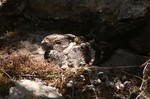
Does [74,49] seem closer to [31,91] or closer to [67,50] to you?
[67,50]

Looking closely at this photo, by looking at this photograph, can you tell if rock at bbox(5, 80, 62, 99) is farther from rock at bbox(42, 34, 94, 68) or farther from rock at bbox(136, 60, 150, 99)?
rock at bbox(136, 60, 150, 99)

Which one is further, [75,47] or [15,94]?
[75,47]

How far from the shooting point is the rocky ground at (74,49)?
166 inches

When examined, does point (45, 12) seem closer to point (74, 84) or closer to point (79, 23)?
point (79, 23)

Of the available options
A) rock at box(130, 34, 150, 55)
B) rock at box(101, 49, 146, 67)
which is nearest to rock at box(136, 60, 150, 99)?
rock at box(101, 49, 146, 67)

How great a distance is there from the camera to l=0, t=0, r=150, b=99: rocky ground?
13.8 feet

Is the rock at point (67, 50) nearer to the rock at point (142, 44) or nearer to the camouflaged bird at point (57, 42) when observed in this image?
the camouflaged bird at point (57, 42)

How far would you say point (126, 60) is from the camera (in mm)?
4668

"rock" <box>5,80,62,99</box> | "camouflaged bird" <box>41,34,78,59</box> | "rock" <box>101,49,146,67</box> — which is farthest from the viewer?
"camouflaged bird" <box>41,34,78,59</box>

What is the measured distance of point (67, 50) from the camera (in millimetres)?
4742

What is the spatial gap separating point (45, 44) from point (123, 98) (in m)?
1.44

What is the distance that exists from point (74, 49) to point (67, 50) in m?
0.10

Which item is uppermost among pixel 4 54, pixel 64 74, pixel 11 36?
pixel 11 36

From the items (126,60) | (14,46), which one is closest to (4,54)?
(14,46)
